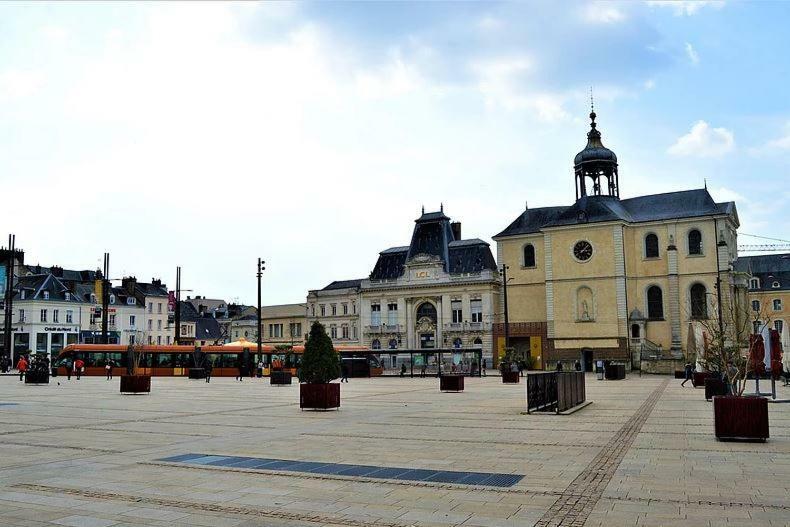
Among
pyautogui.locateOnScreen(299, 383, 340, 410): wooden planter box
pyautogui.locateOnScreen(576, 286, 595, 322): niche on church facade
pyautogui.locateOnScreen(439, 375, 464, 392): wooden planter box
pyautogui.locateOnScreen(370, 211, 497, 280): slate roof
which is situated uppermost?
pyautogui.locateOnScreen(370, 211, 497, 280): slate roof

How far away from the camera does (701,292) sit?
2571 inches

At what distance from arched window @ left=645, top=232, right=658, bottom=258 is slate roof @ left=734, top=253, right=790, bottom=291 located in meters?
24.6

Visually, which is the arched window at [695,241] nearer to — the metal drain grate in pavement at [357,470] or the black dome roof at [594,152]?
the black dome roof at [594,152]

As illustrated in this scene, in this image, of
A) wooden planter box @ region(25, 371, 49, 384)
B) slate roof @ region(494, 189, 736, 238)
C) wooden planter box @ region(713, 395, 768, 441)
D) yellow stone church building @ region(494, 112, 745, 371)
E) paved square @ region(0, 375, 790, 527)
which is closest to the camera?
paved square @ region(0, 375, 790, 527)

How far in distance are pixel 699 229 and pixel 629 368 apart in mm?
14208

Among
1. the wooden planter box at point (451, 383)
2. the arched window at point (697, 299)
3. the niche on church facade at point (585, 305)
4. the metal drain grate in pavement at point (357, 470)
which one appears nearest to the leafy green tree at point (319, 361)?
the metal drain grate in pavement at point (357, 470)

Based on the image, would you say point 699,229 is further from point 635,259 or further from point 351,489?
point 351,489

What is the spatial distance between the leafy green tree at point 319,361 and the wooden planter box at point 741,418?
9.94 m

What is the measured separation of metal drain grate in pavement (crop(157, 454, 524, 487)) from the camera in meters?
9.44

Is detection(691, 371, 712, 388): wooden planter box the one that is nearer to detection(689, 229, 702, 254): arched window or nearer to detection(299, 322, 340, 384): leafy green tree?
detection(299, 322, 340, 384): leafy green tree

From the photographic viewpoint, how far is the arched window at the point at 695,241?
2606 inches

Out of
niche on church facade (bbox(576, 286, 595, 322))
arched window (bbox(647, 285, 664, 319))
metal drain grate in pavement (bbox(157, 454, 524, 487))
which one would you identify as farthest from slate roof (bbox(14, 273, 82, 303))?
metal drain grate in pavement (bbox(157, 454, 524, 487))

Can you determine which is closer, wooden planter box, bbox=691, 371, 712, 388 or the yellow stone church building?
wooden planter box, bbox=691, 371, 712, 388

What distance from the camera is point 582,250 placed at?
69.2 meters
